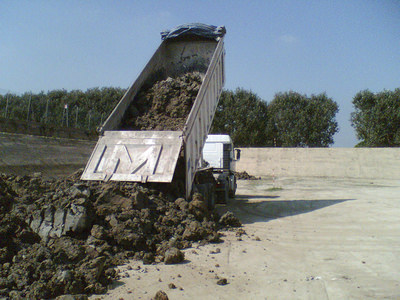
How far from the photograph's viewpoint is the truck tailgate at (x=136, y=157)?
295 inches

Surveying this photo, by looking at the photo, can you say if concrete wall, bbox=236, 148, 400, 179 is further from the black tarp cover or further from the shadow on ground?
the black tarp cover

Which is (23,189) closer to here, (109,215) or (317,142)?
(109,215)

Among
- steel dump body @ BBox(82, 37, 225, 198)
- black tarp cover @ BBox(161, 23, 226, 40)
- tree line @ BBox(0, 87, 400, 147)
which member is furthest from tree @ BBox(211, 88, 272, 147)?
steel dump body @ BBox(82, 37, 225, 198)

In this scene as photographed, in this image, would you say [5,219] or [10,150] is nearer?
[5,219]

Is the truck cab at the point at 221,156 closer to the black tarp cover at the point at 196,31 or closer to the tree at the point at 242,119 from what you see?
the black tarp cover at the point at 196,31

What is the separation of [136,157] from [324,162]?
77.5 feet

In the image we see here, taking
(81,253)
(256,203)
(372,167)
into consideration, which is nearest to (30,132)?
(256,203)

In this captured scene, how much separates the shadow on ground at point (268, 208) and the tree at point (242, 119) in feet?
96.3

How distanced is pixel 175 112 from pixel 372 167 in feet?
73.4

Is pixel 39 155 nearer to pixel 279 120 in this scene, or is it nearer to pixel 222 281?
pixel 222 281

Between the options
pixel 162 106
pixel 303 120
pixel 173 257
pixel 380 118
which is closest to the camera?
pixel 173 257

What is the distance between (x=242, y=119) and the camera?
42.3 meters

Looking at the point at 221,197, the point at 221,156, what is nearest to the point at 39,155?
the point at 221,197

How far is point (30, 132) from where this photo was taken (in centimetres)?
1352
